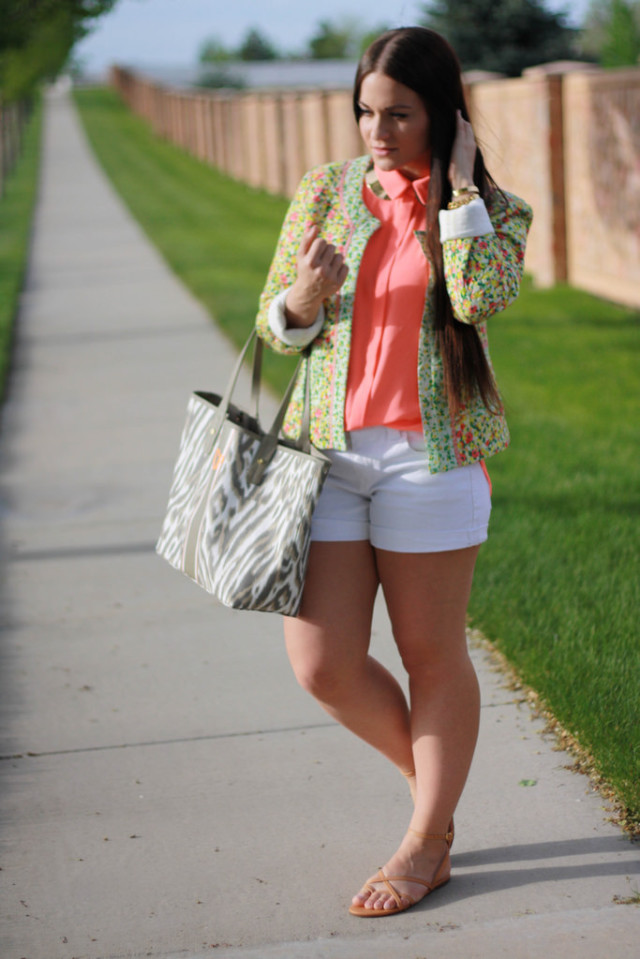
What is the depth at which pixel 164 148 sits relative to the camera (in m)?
45.1

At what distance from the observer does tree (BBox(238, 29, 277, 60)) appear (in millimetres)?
133000

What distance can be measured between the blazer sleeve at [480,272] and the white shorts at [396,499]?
0.97ft

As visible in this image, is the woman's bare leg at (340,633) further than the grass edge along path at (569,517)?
No

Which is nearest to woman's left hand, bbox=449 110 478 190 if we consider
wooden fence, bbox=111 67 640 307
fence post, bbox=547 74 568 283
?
wooden fence, bbox=111 67 640 307

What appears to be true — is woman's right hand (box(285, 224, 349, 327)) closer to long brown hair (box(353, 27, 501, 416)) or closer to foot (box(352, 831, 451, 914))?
long brown hair (box(353, 27, 501, 416))

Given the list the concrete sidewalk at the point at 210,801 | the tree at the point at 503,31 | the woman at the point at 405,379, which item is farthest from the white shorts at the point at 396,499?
the tree at the point at 503,31

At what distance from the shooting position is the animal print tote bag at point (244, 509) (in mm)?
2666

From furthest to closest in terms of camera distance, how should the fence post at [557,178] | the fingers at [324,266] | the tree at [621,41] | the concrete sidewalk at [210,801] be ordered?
the tree at [621,41] < the fence post at [557,178] < the concrete sidewalk at [210,801] < the fingers at [324,266]

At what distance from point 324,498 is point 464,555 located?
1.05ft

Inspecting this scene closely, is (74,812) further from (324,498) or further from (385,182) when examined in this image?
(385,182)

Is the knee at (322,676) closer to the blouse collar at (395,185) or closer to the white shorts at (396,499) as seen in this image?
the white shorts at (396,499)

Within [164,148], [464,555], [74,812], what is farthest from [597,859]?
[164,148]

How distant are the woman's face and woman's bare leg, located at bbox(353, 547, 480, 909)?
0.82m

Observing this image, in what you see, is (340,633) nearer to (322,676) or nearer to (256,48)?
(322,676)
